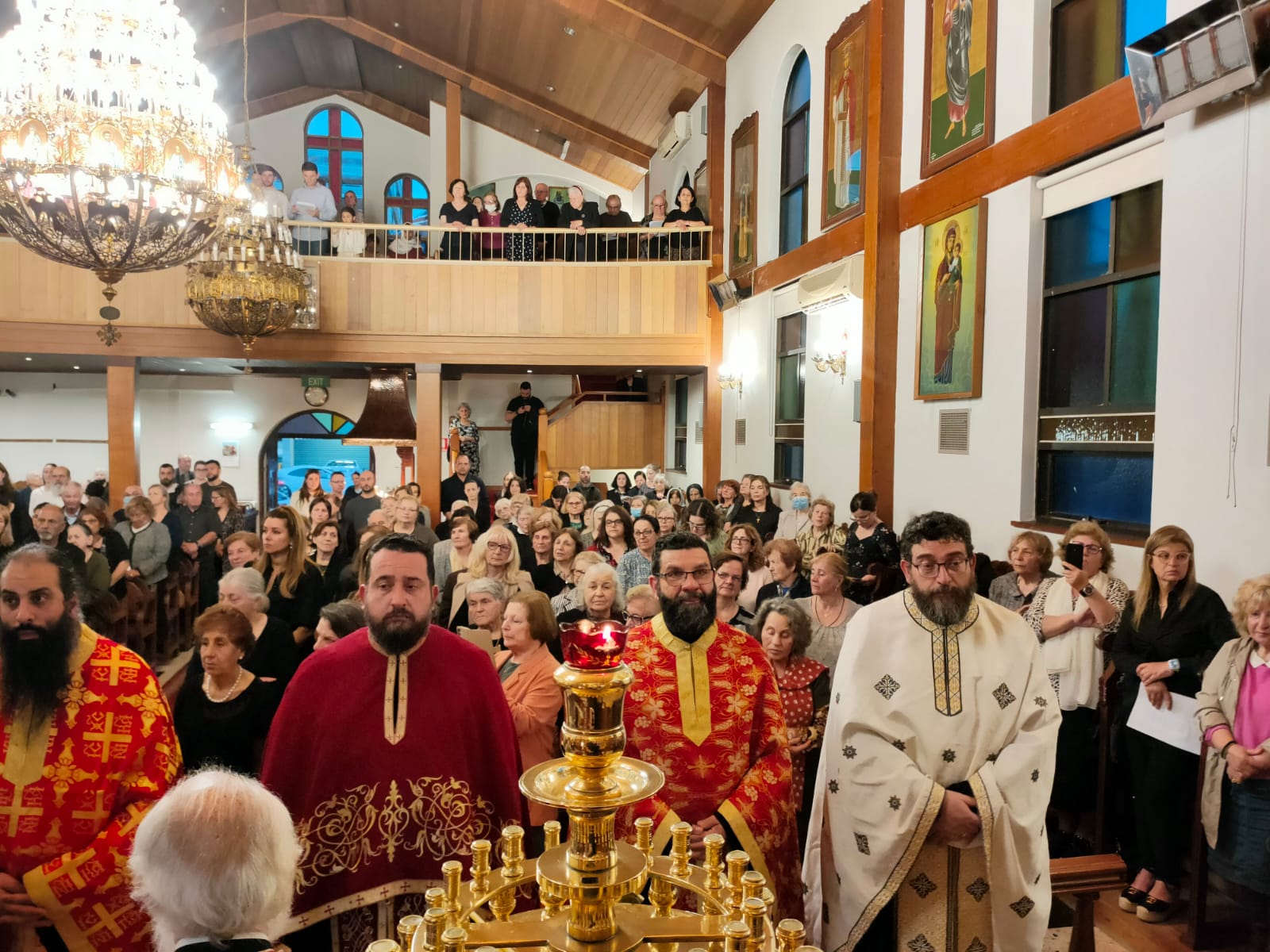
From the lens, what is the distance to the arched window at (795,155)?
1118 centimetres

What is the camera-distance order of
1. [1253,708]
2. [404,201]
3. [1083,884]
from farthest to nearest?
[404,201] < [1253,708] < [1083,884]

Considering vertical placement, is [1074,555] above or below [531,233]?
below

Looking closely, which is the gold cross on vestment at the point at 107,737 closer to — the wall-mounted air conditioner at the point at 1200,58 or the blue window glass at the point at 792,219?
the wall-mounted air conditioner at the point at 1200,58

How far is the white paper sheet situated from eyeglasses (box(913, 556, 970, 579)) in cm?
202

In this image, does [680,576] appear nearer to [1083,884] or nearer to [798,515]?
[1083,884]

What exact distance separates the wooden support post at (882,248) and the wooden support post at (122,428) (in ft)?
30.2

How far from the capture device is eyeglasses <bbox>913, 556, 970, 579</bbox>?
2760 millimetres

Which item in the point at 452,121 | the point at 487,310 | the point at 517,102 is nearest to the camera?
the point at 487,310

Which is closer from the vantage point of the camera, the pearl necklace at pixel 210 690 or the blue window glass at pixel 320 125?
the pearl necklace at pixel 210 690

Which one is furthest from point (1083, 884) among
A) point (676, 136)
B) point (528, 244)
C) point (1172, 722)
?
point (676, 136)

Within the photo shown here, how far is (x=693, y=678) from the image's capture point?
2.89 metres

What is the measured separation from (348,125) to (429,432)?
1007 centimetres

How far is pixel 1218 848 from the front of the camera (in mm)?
3791

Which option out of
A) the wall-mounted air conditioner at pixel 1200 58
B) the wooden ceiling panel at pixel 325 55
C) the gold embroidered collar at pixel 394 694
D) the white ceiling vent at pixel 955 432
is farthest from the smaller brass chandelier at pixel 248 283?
the wooden ceiling panel at pixel 325 55
